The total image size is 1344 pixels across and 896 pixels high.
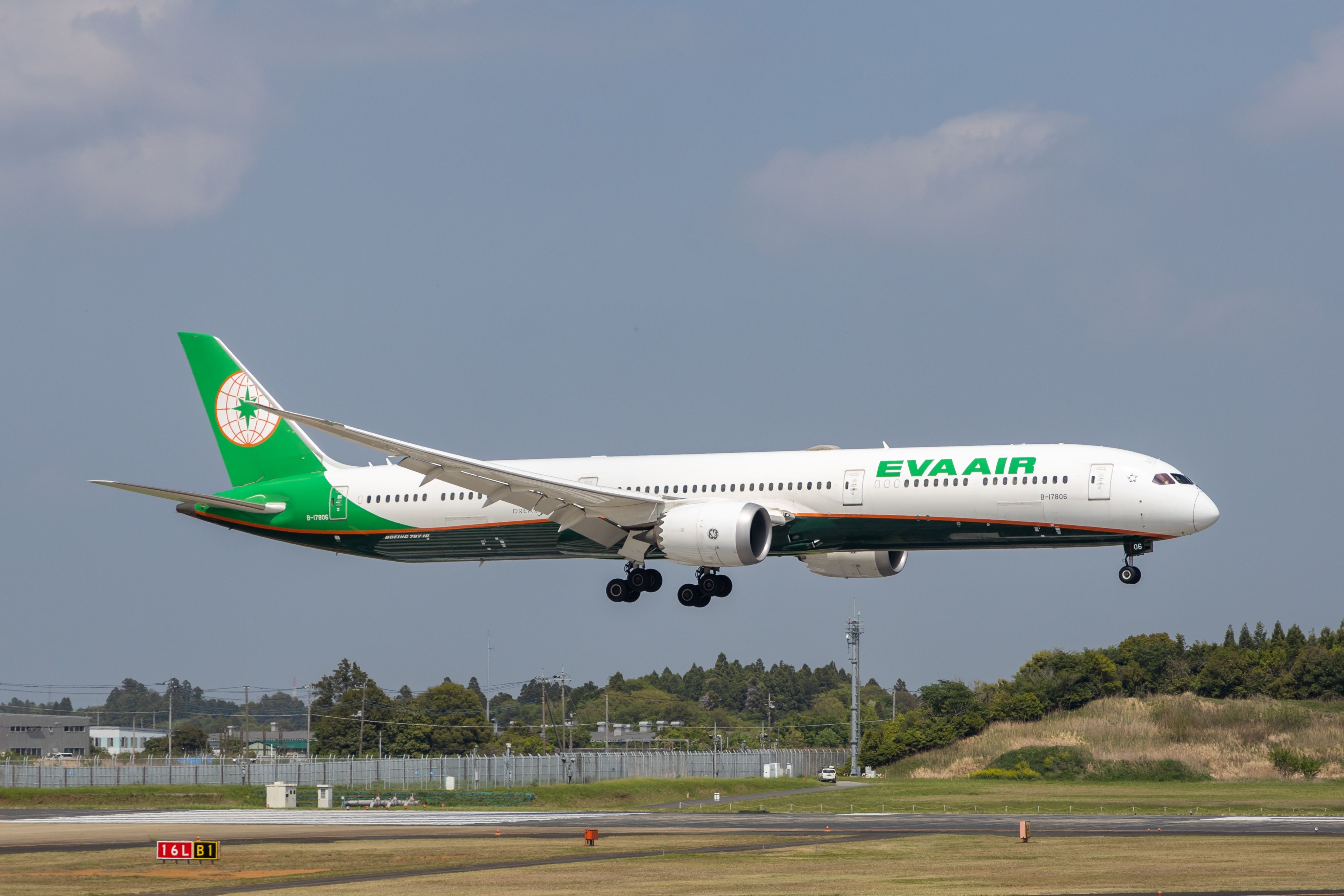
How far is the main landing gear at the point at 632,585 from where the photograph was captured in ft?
192

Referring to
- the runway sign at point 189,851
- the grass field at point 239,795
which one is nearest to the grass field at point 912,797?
the grass field at point 239,795

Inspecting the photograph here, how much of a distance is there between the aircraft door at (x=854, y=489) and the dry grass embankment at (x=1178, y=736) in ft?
200

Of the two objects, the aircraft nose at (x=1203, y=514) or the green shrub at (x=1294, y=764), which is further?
the green shrub at (x=1294, y=764)

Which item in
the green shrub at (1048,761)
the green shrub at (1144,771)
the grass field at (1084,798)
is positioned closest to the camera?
the grass field at (1084,798)

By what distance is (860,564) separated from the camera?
59375 mm

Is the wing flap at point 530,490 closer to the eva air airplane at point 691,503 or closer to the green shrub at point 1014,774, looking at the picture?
the eva air airplane at point 691,503

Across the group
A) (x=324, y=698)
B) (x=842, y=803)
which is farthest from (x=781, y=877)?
(x=324, y=698)

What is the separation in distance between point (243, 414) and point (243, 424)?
0.49 metres

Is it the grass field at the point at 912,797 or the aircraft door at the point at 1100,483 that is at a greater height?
the aircraft door at the point at 1100,483

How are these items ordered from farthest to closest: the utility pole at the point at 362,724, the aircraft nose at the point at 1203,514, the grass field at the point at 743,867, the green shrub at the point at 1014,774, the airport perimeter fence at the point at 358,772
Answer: the utility pole at the point at 362,724 → the green shrub at the point at 1014,774 → the airport perimeter fence at the point at 358,772 → the aircraft nose at the point at 1203,514 → the grass field at the point at 743,867

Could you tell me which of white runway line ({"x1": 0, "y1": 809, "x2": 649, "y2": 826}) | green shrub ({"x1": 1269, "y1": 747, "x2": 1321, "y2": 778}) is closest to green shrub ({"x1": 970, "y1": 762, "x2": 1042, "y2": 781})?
green shrub ({"x1": 1269, "y1": 747, "x2": 1321, "y2": 778})

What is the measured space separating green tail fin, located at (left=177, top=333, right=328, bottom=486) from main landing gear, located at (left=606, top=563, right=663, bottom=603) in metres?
14.4

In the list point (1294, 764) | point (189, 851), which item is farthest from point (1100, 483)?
point (1294, 764)

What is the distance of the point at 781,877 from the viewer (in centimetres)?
3647
